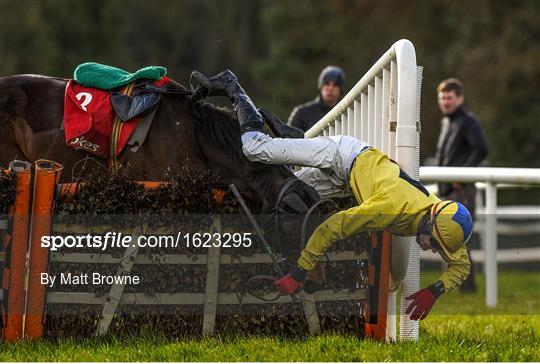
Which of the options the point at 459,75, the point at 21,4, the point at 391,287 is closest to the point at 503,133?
the point at 459,75

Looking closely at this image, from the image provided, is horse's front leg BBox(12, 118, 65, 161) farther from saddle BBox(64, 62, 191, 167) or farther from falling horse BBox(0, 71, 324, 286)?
saddle BBox(64, 62, 191, 167)

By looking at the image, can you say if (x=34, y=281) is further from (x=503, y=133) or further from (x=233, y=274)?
(x=503, y=133)

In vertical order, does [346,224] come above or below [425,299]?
above

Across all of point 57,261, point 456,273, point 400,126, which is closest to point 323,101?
point 400,126

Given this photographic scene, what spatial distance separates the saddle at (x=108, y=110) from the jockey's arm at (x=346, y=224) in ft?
4.25

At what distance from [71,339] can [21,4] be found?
→ 28.5 m

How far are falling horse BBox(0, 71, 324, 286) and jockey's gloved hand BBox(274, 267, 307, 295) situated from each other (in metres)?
0.44

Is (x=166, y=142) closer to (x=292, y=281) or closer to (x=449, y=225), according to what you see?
(x=292, y=281)

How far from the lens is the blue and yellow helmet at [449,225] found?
5531 millimetres

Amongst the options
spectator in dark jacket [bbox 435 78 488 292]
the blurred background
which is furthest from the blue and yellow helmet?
the blurred background

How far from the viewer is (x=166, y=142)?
624cm

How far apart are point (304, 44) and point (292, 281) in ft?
81.4

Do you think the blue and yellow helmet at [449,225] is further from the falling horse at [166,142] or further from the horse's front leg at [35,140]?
the horse's front leg at [35,140]

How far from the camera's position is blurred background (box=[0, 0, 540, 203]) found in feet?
81.1
